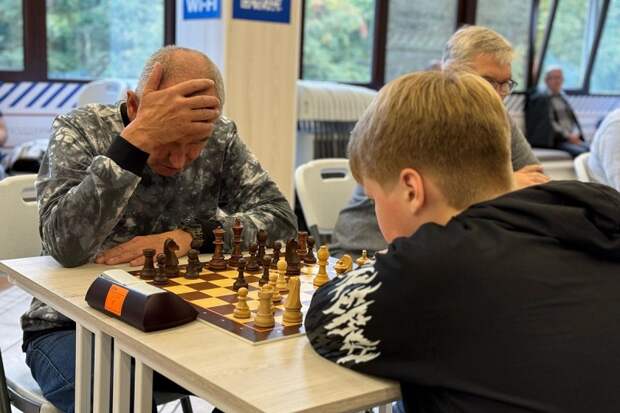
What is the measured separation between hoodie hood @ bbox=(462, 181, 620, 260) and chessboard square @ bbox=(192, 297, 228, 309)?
0.59 meters

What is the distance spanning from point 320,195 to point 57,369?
1.57 m

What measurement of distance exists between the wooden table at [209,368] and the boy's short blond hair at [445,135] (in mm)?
326

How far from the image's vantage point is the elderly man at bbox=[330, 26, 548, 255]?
9.64ft

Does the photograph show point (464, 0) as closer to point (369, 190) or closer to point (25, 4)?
point (25, 4)

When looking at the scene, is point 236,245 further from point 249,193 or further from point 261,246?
point 249,193

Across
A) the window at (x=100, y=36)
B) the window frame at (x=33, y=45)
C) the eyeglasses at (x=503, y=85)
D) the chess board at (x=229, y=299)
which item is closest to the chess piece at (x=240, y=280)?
the chess board at (x=229, y=299)

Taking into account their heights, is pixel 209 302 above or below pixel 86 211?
below

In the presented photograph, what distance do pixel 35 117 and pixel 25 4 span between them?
90cm

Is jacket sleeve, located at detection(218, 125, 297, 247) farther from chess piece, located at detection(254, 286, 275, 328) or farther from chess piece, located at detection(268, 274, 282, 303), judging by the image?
chess piece, located at detection(254, 286, 275, 328)

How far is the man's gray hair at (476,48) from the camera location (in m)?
2.96

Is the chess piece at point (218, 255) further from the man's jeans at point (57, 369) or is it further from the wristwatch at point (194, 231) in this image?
the man's jeans at point (57, 369)

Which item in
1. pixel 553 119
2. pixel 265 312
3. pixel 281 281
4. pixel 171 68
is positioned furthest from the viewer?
A: pixel 553 119

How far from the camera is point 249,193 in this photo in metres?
2.36

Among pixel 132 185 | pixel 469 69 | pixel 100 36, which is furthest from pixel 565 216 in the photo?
pixel 100 36
